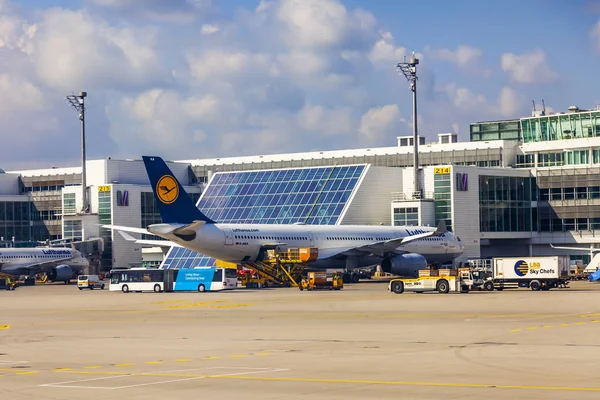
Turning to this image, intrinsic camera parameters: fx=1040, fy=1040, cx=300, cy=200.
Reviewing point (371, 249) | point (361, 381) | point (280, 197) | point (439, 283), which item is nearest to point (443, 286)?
point (439, 283)

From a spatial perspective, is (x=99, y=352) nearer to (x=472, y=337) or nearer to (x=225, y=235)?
(x=472, y=337)

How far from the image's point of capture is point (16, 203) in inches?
5758

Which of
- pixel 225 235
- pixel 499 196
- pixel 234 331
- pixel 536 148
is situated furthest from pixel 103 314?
pixel 536 148

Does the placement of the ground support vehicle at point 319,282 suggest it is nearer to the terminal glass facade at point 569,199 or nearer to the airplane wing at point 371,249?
the airplane wing at point 371,249

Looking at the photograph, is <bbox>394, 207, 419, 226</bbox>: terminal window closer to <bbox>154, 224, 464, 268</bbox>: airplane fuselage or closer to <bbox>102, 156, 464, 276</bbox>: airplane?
<bbox>154, 224, 464, 268</bbox>: airplane fuselage

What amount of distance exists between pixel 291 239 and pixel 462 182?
107 ft

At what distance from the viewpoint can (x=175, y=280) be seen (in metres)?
78.6

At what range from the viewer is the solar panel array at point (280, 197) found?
347 feet

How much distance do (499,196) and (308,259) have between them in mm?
42390

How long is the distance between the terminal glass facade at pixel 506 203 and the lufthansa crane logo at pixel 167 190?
158 feet

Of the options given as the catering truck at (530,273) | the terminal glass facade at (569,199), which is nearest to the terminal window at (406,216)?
the terminal glass facade at (569,199)

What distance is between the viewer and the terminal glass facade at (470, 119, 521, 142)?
481 feet

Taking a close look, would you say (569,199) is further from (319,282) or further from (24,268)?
(24,268)

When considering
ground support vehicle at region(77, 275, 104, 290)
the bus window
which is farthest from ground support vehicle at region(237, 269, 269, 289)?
ground support vehicle at region(77, 275, 104, 290)
